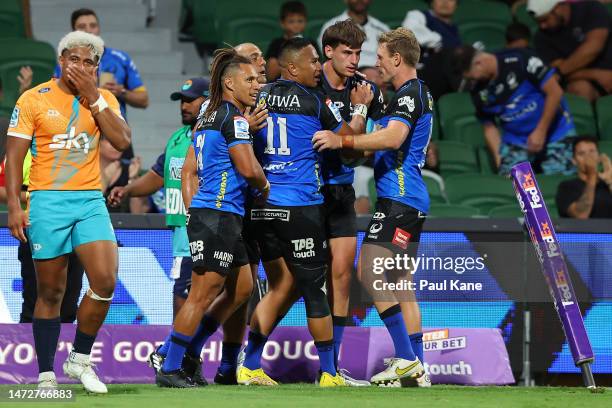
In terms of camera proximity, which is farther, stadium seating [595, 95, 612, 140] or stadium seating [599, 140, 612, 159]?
stadium seating [595, 95, 612, 140]

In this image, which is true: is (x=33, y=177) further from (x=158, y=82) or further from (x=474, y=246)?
(x=158, y=82)

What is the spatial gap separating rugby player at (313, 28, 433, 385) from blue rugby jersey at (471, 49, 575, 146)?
13.3ft

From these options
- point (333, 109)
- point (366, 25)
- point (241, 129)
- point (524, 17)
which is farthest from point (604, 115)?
point (241, 129)

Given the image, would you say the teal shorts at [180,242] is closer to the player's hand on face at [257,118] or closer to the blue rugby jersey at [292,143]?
the blue rugby jersey at [292,143]

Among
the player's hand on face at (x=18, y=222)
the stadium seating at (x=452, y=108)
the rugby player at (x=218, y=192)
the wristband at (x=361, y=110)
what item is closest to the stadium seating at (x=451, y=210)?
the stadium seating at (x=452, y=108)

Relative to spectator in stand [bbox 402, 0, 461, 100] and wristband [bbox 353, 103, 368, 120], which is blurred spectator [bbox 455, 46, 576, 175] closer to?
spectator in stand [bbox 402, 0, 461, 100]

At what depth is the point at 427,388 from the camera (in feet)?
26.1

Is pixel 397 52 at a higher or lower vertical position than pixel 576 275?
higher

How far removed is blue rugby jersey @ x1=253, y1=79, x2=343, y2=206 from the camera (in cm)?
777

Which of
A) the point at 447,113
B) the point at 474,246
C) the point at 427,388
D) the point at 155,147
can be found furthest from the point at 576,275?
the point at 155,147

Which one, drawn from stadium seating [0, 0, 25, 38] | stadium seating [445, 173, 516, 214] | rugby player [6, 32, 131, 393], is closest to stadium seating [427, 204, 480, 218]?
stadium seating [445, 173, 516, 214]

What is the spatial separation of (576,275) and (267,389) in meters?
2.73

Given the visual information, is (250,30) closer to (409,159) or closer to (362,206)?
(362,206)

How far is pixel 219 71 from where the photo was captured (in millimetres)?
7621
